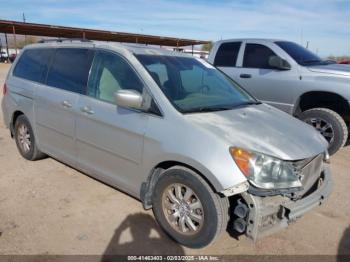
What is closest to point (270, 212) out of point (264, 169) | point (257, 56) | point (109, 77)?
point (264, 169)

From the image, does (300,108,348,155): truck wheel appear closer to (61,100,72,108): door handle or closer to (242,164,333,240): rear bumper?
(242,164,333,240): rear bumper

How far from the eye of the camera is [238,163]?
2.79 metres

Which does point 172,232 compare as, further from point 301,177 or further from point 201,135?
point 301,177

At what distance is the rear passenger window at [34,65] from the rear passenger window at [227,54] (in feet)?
12.5

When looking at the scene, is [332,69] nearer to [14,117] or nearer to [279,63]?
[279,63]

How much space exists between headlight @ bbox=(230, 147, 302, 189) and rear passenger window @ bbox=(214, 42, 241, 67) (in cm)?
467

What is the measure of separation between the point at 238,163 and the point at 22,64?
12.8 ft

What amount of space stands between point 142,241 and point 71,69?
226 centimetres

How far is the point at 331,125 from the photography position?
568 cm

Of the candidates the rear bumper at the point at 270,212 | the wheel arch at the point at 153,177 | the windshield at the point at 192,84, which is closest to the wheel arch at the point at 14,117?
the windshield at the point at 192,84

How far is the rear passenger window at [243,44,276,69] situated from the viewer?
264 inches

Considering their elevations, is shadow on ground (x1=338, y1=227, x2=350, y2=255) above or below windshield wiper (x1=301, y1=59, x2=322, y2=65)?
below

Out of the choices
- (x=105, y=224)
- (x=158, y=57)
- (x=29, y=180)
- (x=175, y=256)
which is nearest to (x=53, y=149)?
(x=29, y=180)

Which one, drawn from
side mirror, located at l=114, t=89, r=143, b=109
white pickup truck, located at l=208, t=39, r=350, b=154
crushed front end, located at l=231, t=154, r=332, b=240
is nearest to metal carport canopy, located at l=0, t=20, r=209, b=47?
white pickup truck, located at l=208, t=39, r=350, b=154
